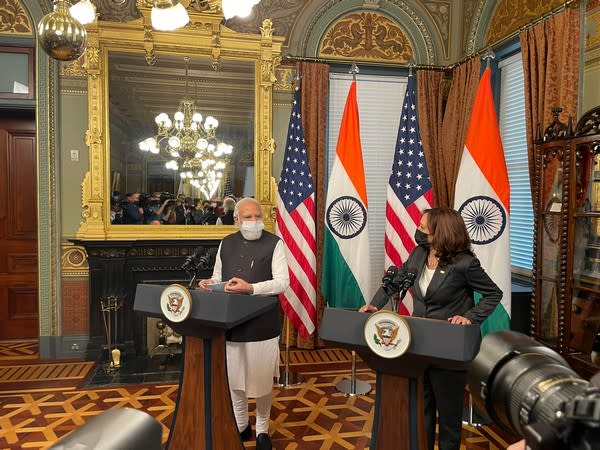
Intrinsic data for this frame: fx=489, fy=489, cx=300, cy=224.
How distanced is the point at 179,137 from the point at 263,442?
279cm

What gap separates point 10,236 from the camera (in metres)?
4.75

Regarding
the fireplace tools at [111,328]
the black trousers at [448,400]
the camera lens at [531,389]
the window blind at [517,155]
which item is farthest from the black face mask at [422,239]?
the fireplace tools at [111,328]

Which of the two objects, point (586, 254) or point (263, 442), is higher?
point (586, 254)

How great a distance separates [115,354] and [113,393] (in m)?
0.56

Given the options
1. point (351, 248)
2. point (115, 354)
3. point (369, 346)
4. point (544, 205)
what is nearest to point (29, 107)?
point (115, 354)

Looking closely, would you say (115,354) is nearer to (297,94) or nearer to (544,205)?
(297,94)

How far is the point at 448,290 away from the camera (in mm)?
2281

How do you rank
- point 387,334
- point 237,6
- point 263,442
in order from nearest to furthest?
1. point 387,334
2. point 237,6
3. point 263,442

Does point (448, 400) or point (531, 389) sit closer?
point (531, 389)

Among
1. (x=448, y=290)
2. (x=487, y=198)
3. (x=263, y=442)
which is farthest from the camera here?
(x=487, y=198)

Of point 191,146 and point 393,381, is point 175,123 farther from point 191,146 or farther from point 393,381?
point 393,381

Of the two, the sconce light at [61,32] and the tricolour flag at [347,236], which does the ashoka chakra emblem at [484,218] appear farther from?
the sconce light at [61,32]

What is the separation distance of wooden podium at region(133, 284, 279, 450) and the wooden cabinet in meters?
1.98

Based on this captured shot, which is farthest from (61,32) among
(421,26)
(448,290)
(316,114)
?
(421,26)
